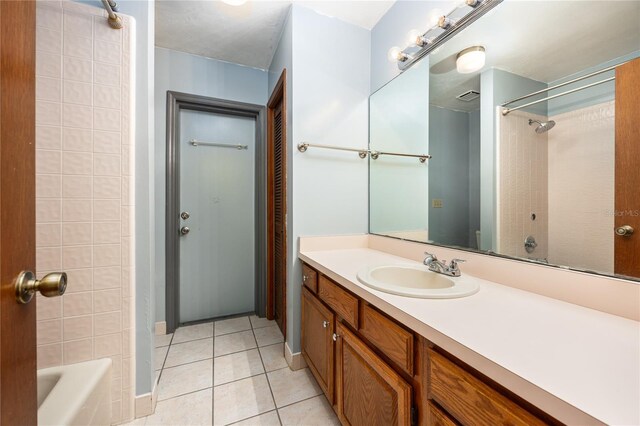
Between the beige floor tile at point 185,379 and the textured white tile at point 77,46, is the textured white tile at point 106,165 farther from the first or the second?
the beige floor tile at point 185,379

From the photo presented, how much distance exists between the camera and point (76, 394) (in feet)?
3.27

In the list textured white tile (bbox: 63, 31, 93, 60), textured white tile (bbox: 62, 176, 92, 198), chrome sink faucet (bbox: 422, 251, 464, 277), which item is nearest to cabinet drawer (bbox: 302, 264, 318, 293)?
chrome sink faucet (bbox: 422, 251, 464, 277)

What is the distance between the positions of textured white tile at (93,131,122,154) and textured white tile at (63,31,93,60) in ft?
1.18

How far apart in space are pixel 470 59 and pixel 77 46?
185 cm

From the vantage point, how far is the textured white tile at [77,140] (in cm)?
114

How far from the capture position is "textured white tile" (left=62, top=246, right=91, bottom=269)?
3.76ft

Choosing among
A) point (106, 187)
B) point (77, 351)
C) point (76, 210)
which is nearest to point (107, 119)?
point (106, 187)

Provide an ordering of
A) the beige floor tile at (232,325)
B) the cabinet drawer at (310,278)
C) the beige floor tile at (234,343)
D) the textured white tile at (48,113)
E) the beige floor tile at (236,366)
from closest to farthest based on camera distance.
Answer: the textured white tile at (48,113) < the cabinet drawer at (310,278) < the beige floor tile at (236,366) < the beige floor tile at (234,343) < the beige floor tile at (232,325)

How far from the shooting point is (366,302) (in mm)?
910

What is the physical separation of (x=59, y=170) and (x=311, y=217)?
126 centimetres

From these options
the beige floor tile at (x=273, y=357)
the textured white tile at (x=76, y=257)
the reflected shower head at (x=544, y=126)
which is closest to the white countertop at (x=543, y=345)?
the reflected shower head at (x=544, y=126)

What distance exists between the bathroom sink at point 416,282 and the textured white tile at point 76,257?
128 cm

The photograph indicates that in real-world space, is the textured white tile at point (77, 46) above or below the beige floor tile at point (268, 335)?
above

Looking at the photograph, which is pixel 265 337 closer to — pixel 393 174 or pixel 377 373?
pixel 377 373
